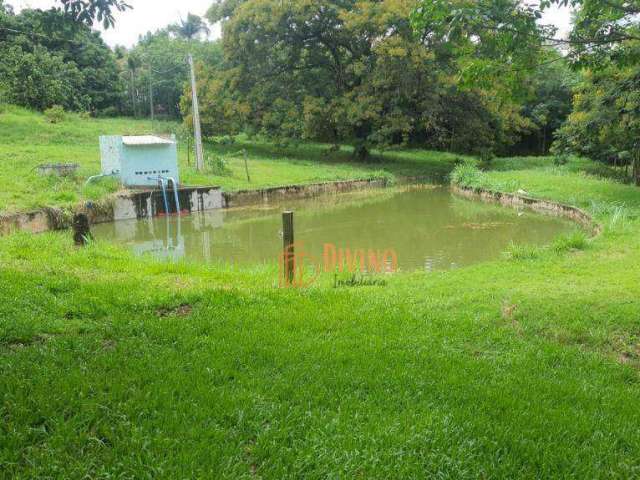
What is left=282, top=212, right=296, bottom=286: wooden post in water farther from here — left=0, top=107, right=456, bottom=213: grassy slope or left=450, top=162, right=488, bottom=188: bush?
left=450, top=162, right=488, bottom=188: bush

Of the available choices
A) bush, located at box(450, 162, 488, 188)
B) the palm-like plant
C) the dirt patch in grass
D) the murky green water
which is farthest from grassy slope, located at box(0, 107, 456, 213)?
the palm-like plant

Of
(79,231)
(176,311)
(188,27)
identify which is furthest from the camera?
(188,27)

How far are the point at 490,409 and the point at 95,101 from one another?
116 ft

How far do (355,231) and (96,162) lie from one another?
9342 mm

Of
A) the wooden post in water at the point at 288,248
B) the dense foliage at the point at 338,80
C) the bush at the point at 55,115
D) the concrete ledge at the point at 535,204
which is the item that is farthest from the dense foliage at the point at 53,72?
the concrete ledge at the point at 535,204

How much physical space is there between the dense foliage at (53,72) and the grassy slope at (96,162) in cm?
125

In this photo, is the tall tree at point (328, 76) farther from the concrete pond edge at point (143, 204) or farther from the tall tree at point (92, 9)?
the tall tree at point (92, 9)

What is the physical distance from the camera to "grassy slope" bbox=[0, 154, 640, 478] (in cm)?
268

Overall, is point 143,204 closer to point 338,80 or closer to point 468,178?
point 468,178

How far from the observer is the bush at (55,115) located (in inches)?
988

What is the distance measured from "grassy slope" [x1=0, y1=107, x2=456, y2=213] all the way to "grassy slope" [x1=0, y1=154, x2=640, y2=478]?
24.9 feet

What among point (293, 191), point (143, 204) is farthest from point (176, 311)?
point (293, 191)

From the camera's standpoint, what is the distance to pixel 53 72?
26.2 meters

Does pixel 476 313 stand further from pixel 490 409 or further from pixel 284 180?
pixel 284 180
